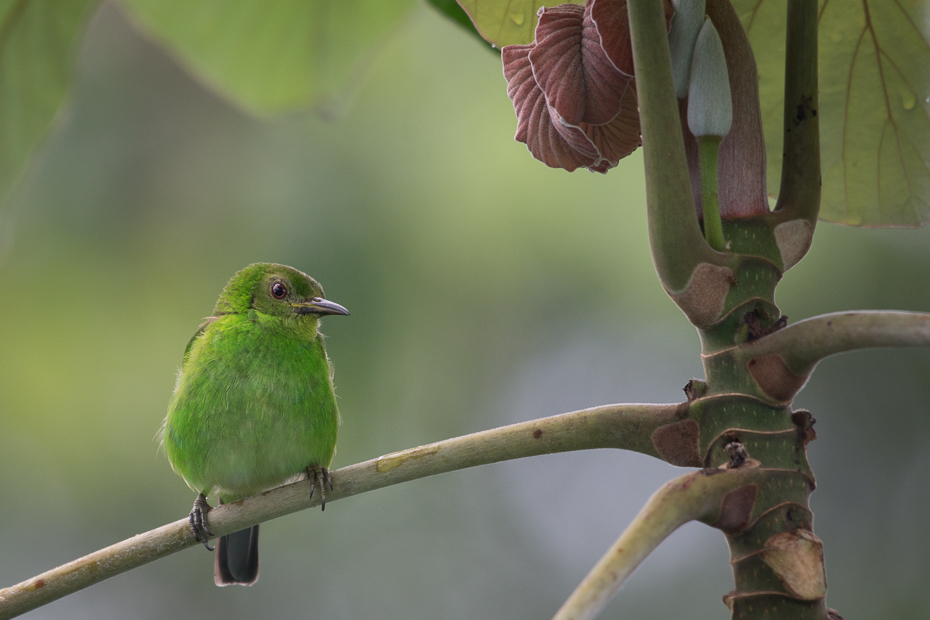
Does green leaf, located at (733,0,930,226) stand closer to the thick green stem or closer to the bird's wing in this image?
the thick green stem

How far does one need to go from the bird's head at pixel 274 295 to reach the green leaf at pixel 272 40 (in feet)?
2.52

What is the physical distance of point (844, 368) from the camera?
20.2 feet

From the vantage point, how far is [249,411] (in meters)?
2.34

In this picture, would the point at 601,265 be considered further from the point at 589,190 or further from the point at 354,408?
the point at 354,408

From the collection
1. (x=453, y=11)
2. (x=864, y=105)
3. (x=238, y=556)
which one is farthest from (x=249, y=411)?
(x=864, y=105)

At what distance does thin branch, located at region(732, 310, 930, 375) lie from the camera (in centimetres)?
81

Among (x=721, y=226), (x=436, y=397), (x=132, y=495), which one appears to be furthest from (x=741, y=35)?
(x=132, y=495)

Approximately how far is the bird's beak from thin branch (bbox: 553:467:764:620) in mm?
1855

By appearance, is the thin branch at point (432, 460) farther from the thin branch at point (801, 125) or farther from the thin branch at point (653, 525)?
the thin branch at point (801, 125)

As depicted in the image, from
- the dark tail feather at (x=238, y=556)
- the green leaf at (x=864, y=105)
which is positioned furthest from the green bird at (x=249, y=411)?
the green leaf at (x=864, y=105)

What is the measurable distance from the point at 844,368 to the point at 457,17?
534cm

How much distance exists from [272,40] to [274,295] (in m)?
0.92

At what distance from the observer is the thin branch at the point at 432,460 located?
960 millimetres

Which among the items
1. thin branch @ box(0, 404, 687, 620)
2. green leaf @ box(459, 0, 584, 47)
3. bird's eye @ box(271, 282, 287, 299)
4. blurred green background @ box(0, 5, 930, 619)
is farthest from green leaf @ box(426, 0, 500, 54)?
blurred green background @ box(0, 5, 930, 619)
